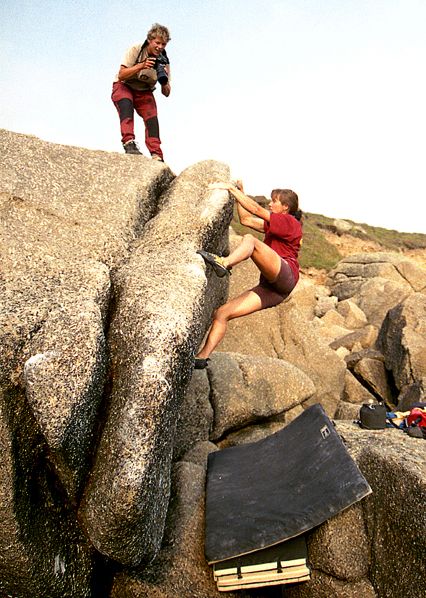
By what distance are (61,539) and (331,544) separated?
3540mm

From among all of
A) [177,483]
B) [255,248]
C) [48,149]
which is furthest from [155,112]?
[177,483]

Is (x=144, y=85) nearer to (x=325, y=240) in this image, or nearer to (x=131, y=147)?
(x=131, y=147)

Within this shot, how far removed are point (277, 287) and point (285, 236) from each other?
3.29ft

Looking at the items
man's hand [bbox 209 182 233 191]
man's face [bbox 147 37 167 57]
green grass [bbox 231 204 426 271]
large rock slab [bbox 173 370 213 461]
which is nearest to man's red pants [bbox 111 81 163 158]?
man's face [bbox 147 37 167 57]

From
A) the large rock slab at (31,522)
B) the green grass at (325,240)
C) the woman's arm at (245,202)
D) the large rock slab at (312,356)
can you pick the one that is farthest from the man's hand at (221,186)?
the green grass at (325,240)

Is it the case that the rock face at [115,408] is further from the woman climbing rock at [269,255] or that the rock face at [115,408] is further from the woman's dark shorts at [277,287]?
the woman's dark shorts at [277,287]

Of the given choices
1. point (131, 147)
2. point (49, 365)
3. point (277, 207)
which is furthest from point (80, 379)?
point (131, 147)

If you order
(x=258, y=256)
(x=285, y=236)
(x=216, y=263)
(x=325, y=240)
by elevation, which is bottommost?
(x=216, y=263)

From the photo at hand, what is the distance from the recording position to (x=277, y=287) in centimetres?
979

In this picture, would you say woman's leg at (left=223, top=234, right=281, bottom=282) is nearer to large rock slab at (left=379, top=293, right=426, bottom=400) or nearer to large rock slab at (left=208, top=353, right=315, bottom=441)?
large rock slab at (left=208, top=353, right=315, bottom=441)

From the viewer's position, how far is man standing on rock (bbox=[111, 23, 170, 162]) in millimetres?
10203

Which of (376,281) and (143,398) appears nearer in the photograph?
(143,398)

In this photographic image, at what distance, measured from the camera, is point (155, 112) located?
11289 mm

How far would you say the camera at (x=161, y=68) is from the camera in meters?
10.4
